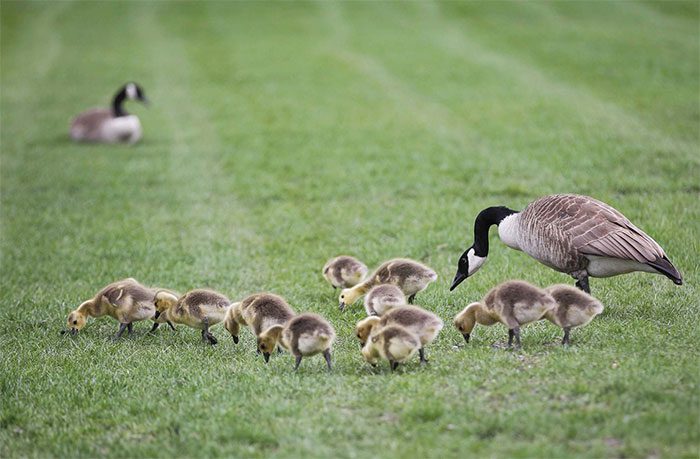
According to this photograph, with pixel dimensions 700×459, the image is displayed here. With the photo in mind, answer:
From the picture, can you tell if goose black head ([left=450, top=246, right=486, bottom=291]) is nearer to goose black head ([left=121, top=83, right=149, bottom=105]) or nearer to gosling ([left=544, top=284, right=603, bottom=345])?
gosling ([left=544, top=284, right=603, bottom=345])

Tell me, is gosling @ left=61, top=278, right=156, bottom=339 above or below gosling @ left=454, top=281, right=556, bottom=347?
below

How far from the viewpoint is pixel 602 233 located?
25.4ft

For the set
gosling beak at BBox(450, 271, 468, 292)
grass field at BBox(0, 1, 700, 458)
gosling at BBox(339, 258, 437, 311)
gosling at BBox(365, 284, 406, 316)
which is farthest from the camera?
gosling beak at BBox(450, 271, 468, 292)

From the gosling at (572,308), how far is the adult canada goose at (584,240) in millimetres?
795

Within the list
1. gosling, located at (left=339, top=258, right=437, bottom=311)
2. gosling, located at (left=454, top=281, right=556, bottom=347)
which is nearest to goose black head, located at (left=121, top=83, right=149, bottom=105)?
gosling, located at (left=339, top=258, right=437, bottom=311)

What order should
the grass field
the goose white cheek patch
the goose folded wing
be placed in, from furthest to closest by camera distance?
1. the goose white cheek patch
2. the goose folded wing
3. the grass field

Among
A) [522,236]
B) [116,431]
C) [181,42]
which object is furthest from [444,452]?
[181,42]

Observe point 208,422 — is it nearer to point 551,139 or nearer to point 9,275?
point 9,275

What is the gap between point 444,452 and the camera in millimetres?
5449

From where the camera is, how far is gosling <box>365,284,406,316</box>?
300 inches

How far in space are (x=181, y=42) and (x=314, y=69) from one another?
6.95 m

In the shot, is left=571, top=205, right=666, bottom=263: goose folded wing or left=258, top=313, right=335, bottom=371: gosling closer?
left=258, top=313, right=335, bottom=371: gosling

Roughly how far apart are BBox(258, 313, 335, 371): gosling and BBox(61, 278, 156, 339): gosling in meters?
1.59

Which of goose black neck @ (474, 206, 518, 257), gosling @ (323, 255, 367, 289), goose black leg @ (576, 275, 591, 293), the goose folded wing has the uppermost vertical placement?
the goose folded wing
